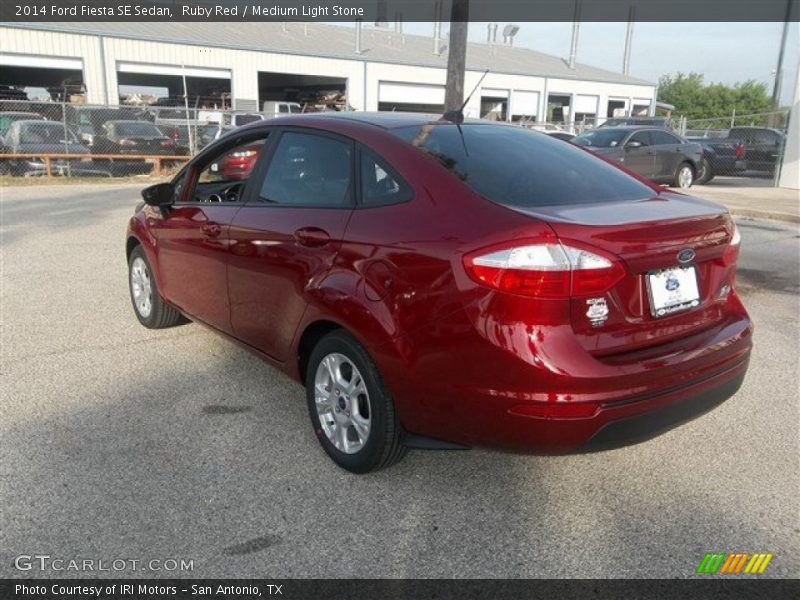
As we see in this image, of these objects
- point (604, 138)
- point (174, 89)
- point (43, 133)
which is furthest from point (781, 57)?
point (43, 133)

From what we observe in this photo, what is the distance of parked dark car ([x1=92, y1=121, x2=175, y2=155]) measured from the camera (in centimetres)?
1888

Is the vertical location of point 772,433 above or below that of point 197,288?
below

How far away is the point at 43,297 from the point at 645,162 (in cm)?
1425

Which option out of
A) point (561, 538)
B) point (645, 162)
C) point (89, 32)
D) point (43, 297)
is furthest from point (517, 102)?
point (561, 538)

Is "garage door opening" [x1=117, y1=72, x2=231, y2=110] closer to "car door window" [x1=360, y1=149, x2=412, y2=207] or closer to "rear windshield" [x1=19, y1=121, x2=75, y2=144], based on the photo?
"rear windshield" [x1=19, y1=121, x2=75, y2=144]

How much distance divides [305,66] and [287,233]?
33793 millimetres

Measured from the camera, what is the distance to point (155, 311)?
5.38 m

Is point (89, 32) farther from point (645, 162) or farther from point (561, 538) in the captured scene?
point (561, 538)

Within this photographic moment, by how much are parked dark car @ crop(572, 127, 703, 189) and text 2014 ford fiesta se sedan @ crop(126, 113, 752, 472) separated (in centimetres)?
1340

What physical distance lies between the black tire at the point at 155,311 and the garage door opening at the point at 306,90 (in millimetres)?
33525

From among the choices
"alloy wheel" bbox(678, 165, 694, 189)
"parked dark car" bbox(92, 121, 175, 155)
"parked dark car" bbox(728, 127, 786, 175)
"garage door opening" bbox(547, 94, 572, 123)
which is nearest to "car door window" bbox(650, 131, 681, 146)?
"alloy wheel" bbox(678, 165, 694, 189)

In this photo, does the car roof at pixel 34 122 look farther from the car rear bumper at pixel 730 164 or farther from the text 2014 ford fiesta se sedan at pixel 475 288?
the car rear bumper at pixel 730 164

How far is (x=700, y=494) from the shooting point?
320 centimetres
